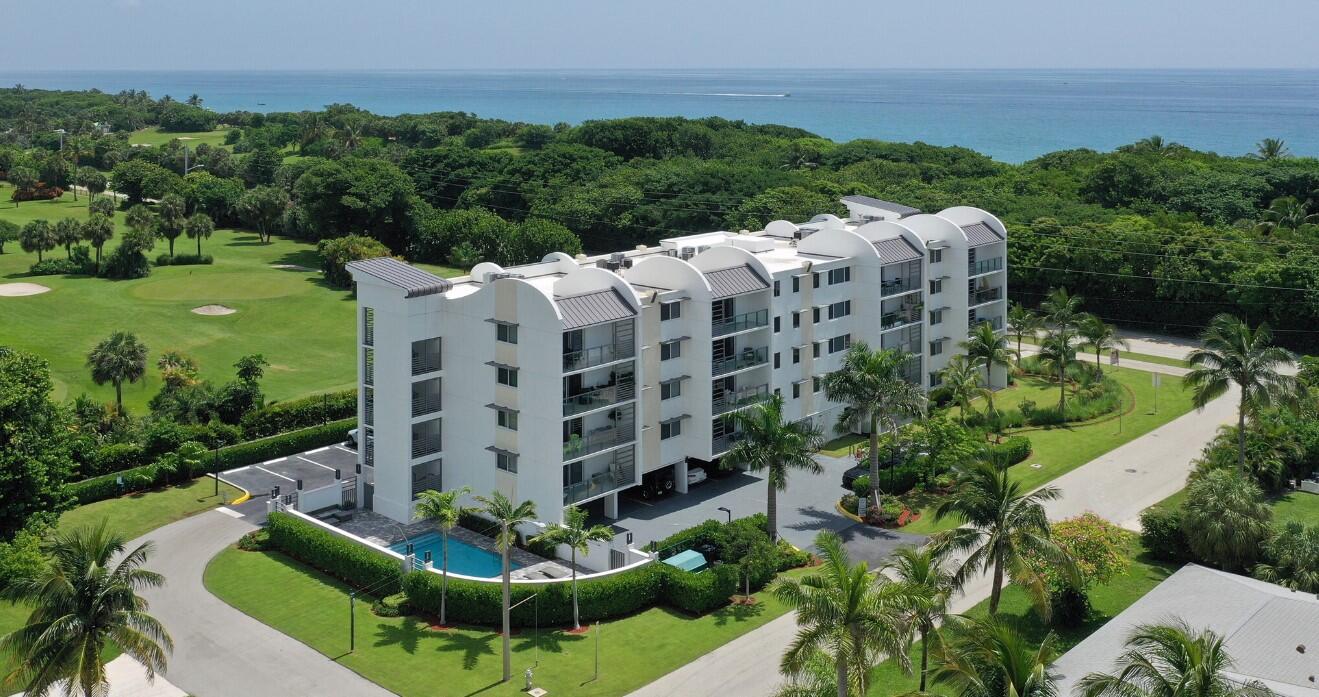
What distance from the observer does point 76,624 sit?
90.5ft

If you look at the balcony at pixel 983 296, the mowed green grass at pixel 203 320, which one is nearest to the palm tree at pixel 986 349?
the balcony at pixel 983 296

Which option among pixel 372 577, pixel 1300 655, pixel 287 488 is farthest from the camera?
pixel 287 488

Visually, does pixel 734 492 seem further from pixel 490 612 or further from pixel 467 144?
pixel 467 144

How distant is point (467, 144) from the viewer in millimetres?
173125

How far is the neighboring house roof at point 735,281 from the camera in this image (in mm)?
50369

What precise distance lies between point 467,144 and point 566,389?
→ 134 meters

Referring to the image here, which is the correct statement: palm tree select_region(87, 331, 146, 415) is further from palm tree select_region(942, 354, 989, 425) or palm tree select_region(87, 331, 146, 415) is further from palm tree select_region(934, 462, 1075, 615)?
palm tree select_region(934, 462, 1075, 615)

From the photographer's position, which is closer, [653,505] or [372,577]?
[372,577]

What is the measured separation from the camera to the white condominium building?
149 feet

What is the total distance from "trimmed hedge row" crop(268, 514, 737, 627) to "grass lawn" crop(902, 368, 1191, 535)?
11099mm

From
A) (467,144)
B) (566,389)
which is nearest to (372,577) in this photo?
(566,389)

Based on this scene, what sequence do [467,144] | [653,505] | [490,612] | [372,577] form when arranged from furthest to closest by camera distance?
[467,144] → [653,505] → [372,577] → [490,612]

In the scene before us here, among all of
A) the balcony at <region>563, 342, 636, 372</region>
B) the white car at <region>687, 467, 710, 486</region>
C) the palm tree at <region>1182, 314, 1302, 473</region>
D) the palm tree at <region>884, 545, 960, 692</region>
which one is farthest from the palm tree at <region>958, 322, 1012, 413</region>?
the palm tree at <region>884, 545, 960, 692</region>

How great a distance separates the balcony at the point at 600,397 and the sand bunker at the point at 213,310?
52.8 meters
